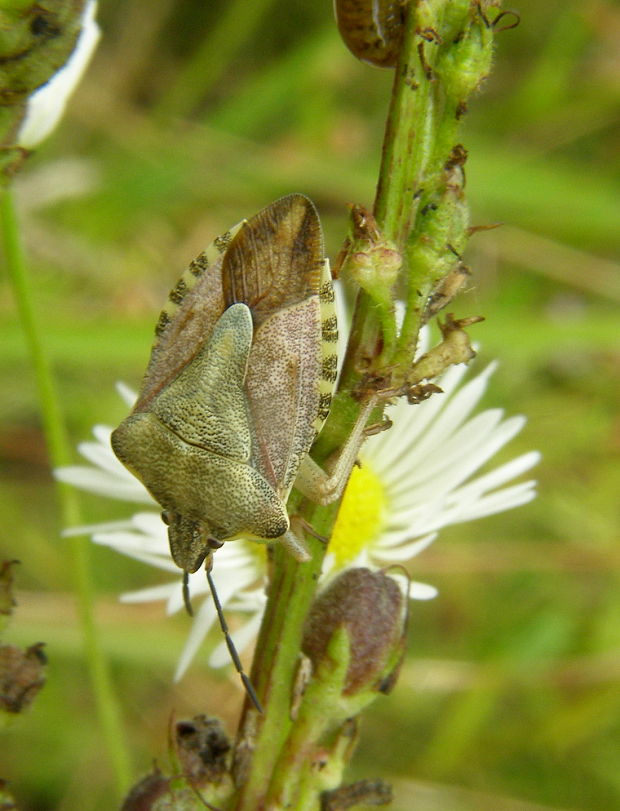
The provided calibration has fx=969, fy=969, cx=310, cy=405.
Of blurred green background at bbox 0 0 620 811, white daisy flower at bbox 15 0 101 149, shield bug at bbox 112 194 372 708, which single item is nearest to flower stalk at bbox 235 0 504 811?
shield bug at bbox 112 194 372 708

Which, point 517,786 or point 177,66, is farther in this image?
point 177,66

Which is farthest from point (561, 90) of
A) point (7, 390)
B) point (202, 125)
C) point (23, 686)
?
point (23, 686)

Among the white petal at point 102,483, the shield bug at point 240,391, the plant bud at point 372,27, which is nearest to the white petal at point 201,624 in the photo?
the shield bug at point 240,391

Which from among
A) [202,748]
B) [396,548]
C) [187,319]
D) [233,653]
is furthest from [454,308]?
[202,748]

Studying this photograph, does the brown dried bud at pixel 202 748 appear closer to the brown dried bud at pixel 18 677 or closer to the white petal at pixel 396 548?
the brown dried bud at pixel 18 677

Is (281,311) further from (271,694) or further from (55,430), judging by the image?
(271,694)

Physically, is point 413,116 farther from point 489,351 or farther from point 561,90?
point 561,90
